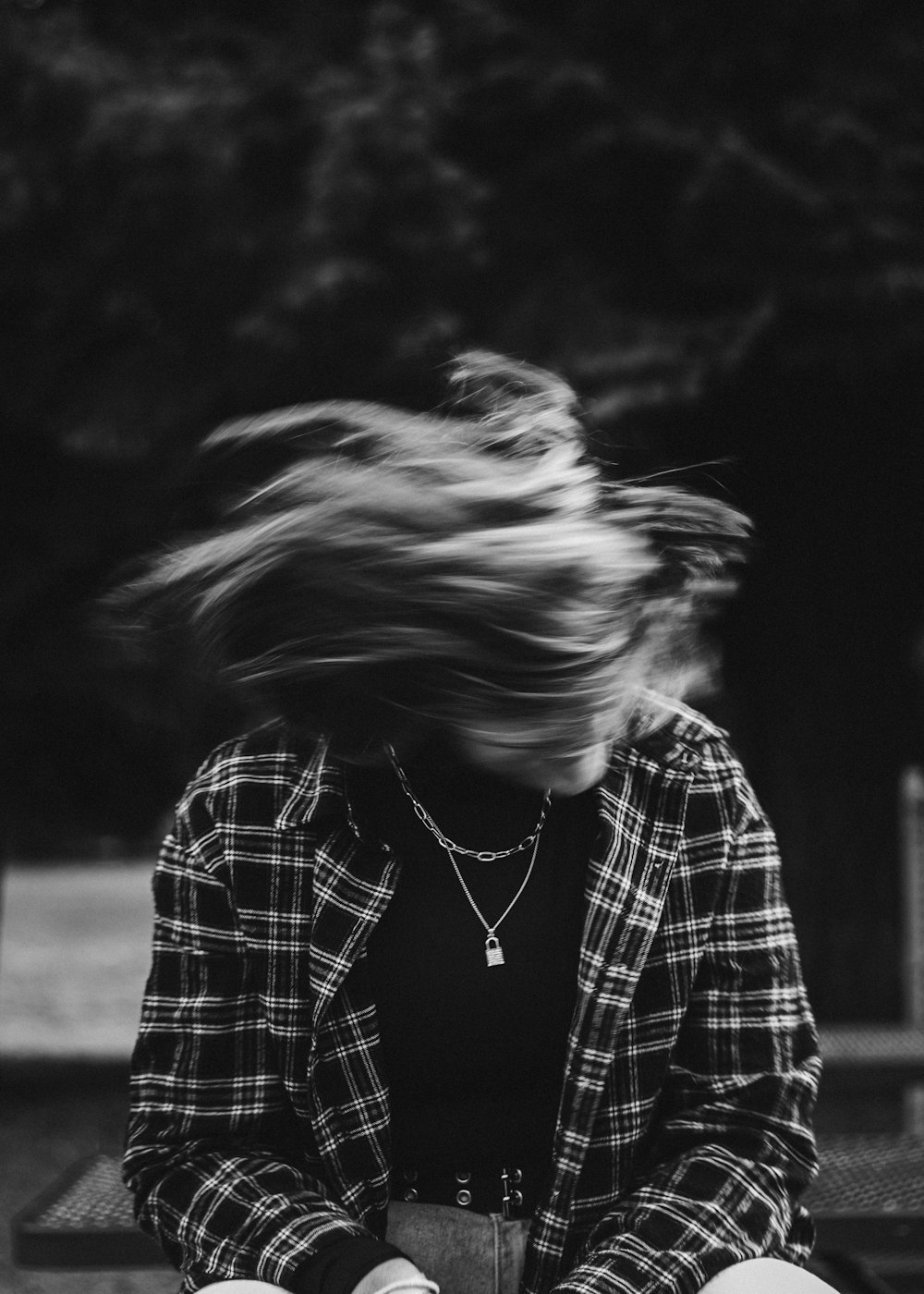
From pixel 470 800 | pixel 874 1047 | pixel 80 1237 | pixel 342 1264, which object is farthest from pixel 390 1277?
pixel 874 1047

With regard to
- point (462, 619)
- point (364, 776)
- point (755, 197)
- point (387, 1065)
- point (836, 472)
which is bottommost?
point (387, 1065)

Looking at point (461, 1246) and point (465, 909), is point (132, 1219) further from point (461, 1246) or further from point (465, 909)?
point (465, 909)

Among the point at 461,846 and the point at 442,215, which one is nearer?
the point at 461,846

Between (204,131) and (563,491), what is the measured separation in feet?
11.0

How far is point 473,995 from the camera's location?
1751 mm

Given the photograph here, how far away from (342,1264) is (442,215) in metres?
3.60

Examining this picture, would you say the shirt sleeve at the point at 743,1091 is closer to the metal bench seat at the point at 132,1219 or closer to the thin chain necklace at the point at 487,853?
the thin chain necklace at the point at 487,853

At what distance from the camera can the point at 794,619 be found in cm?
548

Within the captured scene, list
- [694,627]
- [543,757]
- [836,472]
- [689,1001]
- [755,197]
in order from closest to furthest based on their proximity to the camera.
→ 1. [543,757]
2. [689,1001]
3. [694,627]
4. [755,197]
5. [836,472]

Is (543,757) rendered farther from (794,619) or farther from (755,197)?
(794,619)

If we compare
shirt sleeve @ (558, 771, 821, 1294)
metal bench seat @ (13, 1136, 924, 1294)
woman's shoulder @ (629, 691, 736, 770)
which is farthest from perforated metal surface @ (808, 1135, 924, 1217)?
woman's shoulder @ (629, 691, 736, 770)

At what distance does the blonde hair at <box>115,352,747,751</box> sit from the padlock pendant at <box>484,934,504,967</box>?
322 millimetres

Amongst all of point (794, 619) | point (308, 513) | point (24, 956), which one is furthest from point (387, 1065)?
point (24, 956)

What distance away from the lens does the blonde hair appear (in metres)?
1.59
